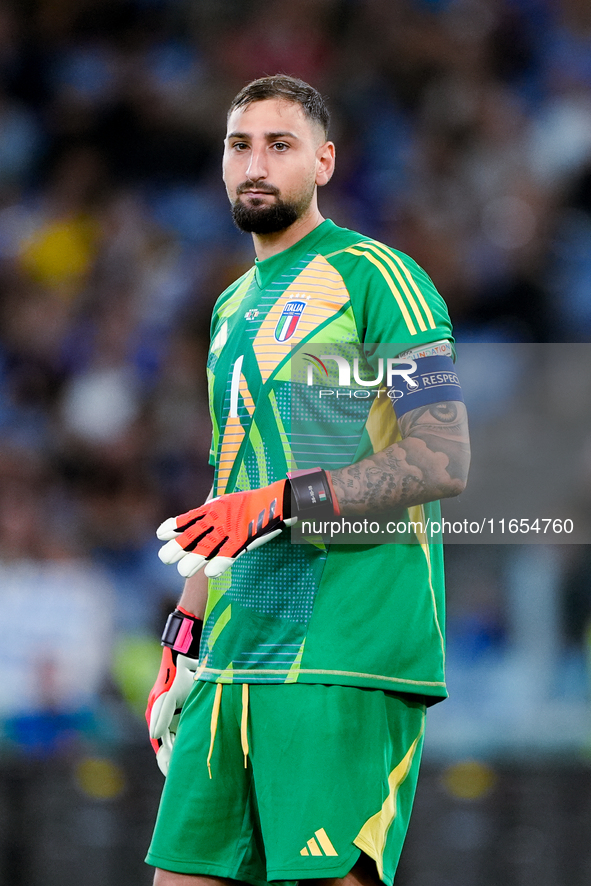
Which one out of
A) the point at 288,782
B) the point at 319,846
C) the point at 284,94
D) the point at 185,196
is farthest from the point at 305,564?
the point at 185,196

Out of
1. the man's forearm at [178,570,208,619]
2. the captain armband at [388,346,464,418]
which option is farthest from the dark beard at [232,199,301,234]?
the man's forearm at [178,570,208,619]

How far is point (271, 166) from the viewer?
96.4 inches

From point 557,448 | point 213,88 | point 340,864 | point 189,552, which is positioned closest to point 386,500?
point 189,552

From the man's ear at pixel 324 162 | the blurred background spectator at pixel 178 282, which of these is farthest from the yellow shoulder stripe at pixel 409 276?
the blurred background spectator at pixel 178 282

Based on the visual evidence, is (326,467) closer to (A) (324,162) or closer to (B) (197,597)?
(B) (197,597)

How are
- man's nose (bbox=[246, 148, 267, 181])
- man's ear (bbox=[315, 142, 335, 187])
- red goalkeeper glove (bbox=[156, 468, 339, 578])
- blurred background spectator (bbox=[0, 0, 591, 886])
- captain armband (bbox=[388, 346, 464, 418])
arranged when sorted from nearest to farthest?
red goalkeeper glove (bbox=[156, 468, 339, 578])
captain armband (bbox=[388, 346, 464, 418])
man's nose (bbox=[246, 148, 267, 181])
man's ear (bbox=[315, 142, 335, 187])
blurred background spectator (bbox=[0, 0, 591, 886])

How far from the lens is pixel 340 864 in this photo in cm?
212

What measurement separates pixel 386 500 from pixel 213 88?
20.3ft

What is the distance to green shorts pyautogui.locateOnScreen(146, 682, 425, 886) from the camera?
7.08ft

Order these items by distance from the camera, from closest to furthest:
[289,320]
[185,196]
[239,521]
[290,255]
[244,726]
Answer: [239,521], [244,726], [289,320], [290,255], [185,196]

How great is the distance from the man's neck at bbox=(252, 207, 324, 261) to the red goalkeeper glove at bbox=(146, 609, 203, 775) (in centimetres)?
83

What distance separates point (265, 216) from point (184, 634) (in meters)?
0.93

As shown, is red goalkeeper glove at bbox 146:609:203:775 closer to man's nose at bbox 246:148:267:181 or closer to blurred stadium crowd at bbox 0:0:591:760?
man's nose at bbox 246:148:267:181

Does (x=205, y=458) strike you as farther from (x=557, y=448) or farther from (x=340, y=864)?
(x=340, y=864)
